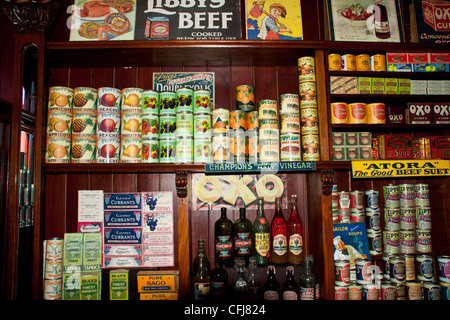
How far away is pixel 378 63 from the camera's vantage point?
1876mm

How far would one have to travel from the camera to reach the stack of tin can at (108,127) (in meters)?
1.77

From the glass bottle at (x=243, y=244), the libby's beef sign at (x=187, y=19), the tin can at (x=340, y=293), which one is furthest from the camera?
the libby's beef sign at (x=187, y=19)

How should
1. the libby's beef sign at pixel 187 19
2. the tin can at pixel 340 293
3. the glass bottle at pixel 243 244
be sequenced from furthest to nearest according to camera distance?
the libby's beef sign at pixel 187 19 < the glass bottle at pixel 243 244 < the tin can at pixel 340 293

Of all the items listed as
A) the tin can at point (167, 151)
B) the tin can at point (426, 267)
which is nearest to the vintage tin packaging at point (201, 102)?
the tin can at point (167, 151)

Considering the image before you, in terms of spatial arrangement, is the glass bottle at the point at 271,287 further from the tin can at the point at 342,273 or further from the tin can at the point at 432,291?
the tin can at the point at 432,291

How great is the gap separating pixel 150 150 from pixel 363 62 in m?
1.40

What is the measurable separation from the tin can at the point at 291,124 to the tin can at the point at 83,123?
1141 mm

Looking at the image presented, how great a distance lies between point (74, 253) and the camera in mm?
1884

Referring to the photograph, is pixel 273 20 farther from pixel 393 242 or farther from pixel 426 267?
pixel 426 267

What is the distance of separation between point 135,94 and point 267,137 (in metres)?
0.83

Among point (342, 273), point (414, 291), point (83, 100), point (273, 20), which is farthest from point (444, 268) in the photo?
point (83, 100)

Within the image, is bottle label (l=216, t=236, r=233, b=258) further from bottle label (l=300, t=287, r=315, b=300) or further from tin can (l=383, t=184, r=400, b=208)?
tin can (l=383, t=184, r=400, b=208)

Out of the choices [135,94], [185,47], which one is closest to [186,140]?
[135,94]

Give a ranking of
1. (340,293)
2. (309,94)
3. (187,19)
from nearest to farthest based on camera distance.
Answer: (340,293) < (309,94) < (187,19)
